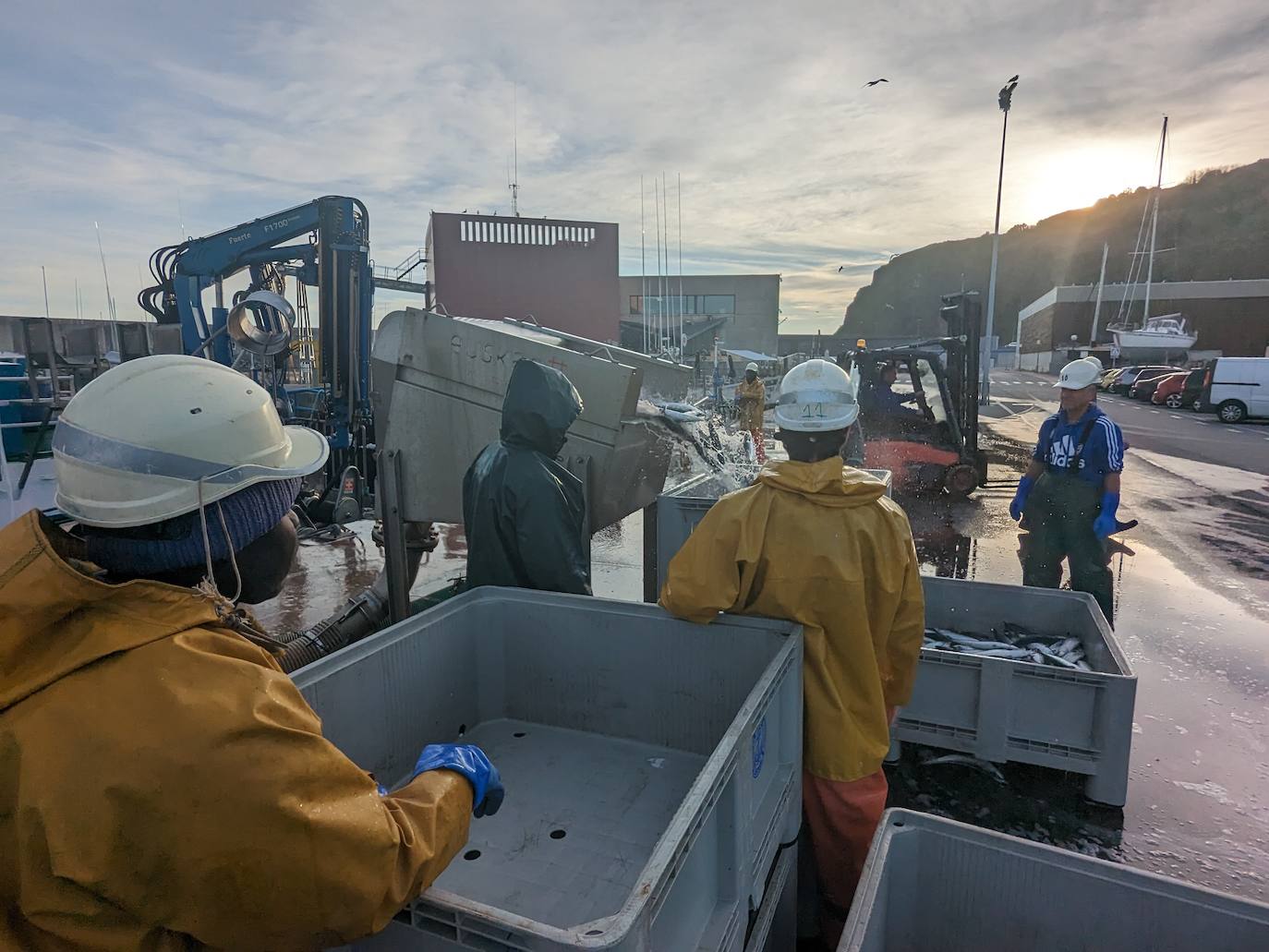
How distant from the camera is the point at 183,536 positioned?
1192 millimetres

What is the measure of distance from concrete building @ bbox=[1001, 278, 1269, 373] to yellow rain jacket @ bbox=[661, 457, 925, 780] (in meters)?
44.5

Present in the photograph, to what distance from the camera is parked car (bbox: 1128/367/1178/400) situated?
24.4 m

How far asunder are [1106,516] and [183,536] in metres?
5.14

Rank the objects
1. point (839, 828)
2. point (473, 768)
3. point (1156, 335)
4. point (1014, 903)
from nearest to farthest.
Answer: point (473, 768) < point (1014, 903) < point (839, 828) < point (1156, 335)

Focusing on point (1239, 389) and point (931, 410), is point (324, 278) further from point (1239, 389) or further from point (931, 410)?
point (1239, 389)

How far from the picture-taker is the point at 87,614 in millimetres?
1014

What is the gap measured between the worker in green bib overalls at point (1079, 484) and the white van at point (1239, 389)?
18.7 m

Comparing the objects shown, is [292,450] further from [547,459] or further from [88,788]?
[547,459]

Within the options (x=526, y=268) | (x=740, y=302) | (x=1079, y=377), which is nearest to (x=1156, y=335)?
(x=740, y=302)

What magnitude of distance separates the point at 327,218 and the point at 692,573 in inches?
265

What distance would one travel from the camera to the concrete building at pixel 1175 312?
42.4 meters

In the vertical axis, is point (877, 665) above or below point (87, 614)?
below

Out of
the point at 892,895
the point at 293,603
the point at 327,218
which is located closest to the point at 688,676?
the point at 892,895

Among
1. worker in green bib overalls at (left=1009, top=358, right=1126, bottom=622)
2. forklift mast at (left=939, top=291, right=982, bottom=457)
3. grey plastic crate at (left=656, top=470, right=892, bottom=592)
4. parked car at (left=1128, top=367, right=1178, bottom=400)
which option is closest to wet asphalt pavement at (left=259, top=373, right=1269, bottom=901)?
worker in green bib overalls at (left=1009, top=358, right=1126, bottom=622)
